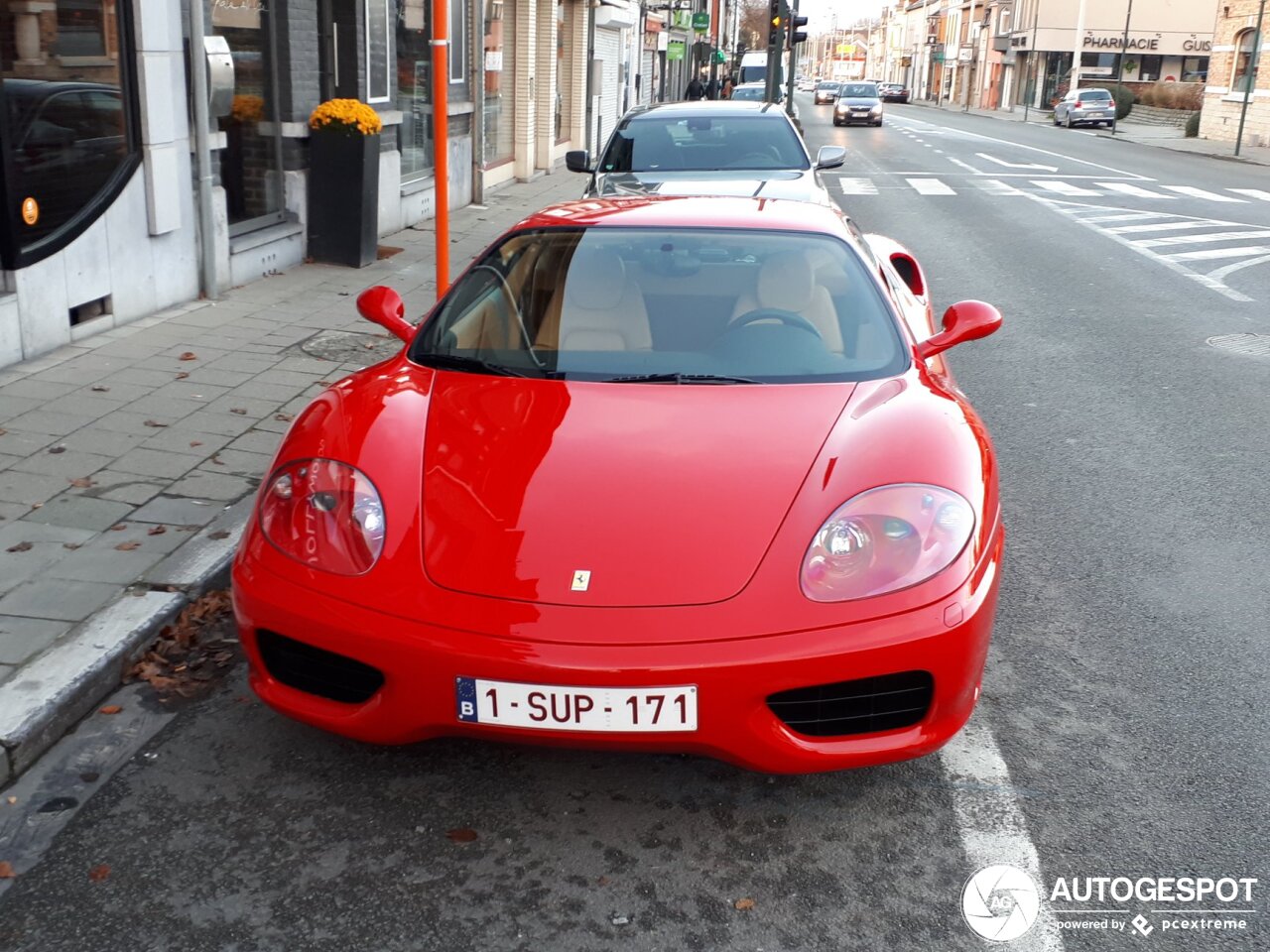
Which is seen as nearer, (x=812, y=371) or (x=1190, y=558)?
(x=812, y=371)

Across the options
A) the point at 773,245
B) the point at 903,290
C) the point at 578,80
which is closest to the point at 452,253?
the point at 903,290

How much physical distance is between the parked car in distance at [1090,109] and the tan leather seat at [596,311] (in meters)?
48.5

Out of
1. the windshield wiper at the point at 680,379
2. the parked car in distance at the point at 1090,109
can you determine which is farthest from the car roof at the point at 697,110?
the parked car in distance at the point at 1090,109

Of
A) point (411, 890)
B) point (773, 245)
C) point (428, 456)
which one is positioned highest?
point (773, 245)

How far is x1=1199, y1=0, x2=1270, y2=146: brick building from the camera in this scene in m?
40.0

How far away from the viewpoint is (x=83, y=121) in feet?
25.1

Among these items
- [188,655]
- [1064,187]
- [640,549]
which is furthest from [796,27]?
[640,549]

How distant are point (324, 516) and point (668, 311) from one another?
1.41 metres

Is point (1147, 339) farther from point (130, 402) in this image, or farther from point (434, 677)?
point (434, 677)

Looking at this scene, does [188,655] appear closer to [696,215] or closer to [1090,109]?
[696,215]

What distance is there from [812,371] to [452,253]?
8.80 meters

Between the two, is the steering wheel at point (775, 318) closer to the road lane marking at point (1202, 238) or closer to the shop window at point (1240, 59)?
the road lane marking at point (1202, 238)

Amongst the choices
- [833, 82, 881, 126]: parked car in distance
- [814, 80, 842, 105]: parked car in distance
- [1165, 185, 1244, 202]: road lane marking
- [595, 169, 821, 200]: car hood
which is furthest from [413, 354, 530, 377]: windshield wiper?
[814, 80, 842, 105]: parked car in distance

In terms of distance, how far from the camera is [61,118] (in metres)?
7.38
